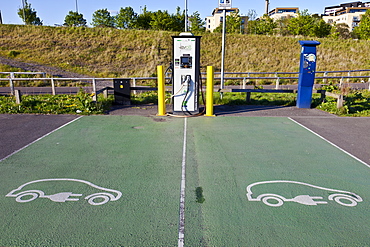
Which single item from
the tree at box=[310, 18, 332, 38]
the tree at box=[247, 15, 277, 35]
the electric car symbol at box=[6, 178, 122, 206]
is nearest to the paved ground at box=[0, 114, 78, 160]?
the electric car symbol at box=[6, 178, 122, 206]

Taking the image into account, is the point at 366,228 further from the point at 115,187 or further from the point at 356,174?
the point at 115,187

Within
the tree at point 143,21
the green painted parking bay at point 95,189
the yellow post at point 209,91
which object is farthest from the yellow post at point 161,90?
the tree at point 143,21

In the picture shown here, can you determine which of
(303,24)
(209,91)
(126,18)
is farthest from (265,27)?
(209,91)

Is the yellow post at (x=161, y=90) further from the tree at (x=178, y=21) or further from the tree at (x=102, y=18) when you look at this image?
the tree at (x=102, y=18)

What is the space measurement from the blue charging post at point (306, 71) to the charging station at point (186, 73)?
405 centimetres

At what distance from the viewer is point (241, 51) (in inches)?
1367

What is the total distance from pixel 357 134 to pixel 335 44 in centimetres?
3463

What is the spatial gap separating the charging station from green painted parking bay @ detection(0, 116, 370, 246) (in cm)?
264

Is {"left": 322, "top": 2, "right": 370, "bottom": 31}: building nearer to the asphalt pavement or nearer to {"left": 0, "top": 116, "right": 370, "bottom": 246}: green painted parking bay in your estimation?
the asphalt pavement

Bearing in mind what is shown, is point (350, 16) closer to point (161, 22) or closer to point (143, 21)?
point (143, 21)

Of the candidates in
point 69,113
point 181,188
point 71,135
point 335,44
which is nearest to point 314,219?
point 181,188

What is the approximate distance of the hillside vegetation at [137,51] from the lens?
30.0 m

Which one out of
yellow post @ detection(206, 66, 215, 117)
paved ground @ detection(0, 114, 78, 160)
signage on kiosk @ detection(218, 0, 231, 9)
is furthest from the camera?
signage on kiosk @ detection(218, 0, 231, 9)

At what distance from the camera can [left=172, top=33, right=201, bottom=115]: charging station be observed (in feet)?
30.9
